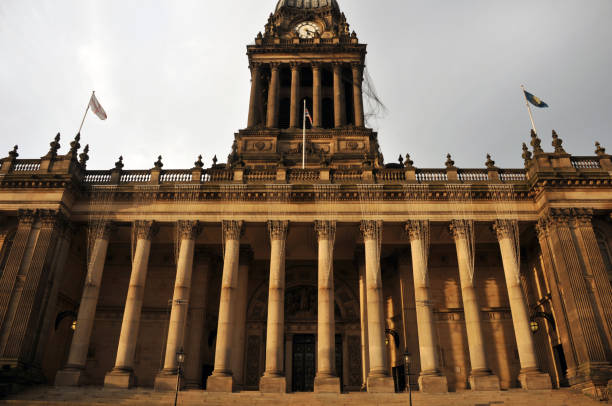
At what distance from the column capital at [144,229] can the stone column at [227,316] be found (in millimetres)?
4384

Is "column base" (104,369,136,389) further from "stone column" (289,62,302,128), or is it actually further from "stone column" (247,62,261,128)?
"stone column" (289,62,302,128)

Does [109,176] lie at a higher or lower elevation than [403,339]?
higher

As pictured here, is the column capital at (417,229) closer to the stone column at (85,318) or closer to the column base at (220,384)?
the column base at (220,384)

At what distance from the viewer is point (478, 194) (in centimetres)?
2789

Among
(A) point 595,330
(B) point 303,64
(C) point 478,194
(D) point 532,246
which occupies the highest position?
(B) point 303,64

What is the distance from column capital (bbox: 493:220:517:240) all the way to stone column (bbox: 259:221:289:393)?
12.3 meters

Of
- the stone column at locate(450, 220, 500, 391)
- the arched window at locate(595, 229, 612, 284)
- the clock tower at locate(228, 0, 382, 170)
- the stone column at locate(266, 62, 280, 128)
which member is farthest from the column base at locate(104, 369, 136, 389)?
the arched window at locate(595, 229, 612, 284)

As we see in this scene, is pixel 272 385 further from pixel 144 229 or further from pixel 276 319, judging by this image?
pixel 144 229

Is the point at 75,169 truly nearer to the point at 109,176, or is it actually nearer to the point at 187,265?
the point at 109,176

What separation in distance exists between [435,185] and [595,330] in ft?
36.1

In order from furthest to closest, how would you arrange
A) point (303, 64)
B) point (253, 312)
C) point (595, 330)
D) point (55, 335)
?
point (303, 64), point (253, 312), point (55, 335), point (595, 330)

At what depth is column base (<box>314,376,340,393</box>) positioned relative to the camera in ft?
75.6

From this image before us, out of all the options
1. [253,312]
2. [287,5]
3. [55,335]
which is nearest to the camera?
[55,335]

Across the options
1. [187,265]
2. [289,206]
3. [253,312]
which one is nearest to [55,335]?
[187,265]
